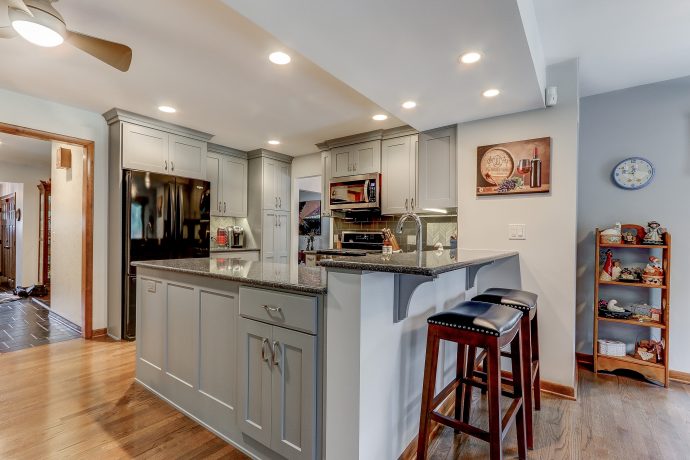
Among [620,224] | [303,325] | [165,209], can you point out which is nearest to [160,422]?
[303,325]

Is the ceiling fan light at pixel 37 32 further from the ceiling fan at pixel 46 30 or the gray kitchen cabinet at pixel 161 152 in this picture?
the gray kitchen cabinet at pixel 161 152

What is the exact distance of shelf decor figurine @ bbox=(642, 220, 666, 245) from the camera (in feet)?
8.43

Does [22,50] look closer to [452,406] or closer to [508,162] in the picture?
[508,162]

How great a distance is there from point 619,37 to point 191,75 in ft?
9.82

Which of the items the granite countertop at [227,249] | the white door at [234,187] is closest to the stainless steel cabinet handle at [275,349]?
the granite countertop at [227,249]

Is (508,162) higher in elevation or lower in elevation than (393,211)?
higher

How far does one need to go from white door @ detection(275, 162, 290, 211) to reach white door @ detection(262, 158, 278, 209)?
6 cm

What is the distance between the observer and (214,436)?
1852 millimetres

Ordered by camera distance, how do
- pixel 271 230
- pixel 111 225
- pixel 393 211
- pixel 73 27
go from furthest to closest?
pixel 271 230 < pixel 393 211 < pixel 111 225 < pixel 73 27

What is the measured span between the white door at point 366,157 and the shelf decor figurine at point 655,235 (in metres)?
2.46

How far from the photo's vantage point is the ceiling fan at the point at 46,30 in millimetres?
1572

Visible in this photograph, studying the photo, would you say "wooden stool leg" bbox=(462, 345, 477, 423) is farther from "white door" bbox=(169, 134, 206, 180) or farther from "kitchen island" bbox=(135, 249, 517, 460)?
"white door" bbox=(169, 134, 206, 180)

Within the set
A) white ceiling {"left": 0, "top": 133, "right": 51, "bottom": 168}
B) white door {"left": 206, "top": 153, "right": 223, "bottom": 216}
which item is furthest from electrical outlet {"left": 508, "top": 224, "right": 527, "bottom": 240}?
white ceiling {"left": 0, "top": 133, "right": 51, "bottom": 168}

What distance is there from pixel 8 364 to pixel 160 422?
73.9 inches
